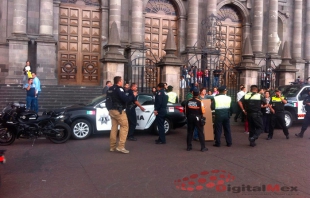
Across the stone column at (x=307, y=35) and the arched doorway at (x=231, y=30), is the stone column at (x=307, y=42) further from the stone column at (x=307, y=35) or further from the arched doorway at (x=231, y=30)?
the arched doorway at (x=231, y=30)

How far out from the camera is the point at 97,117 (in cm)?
1010

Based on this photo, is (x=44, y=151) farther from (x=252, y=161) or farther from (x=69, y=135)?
(x=252, y=161)

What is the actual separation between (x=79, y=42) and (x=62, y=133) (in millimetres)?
13143

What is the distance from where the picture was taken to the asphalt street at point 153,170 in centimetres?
522

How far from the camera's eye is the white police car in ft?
32.3

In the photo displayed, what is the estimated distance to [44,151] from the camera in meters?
8.12

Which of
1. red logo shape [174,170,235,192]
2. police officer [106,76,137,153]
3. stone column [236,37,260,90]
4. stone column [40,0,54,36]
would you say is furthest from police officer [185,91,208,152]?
stone column [40,0,54,36]

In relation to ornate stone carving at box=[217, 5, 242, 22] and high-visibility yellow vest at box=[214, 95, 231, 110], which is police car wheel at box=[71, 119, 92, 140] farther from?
ornate stone carving at box=[217, 5, 242, 22]

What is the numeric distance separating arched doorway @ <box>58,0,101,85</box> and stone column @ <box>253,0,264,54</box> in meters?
11.9

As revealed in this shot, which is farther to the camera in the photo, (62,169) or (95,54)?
(95,54)

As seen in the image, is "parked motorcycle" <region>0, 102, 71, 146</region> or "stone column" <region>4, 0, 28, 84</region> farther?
"stone column" <region>4, 0, 28, 84</region>

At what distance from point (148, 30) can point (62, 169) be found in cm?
1772

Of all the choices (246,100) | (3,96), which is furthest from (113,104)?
(3,96)

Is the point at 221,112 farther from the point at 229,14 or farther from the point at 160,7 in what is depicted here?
the point at 229,14
